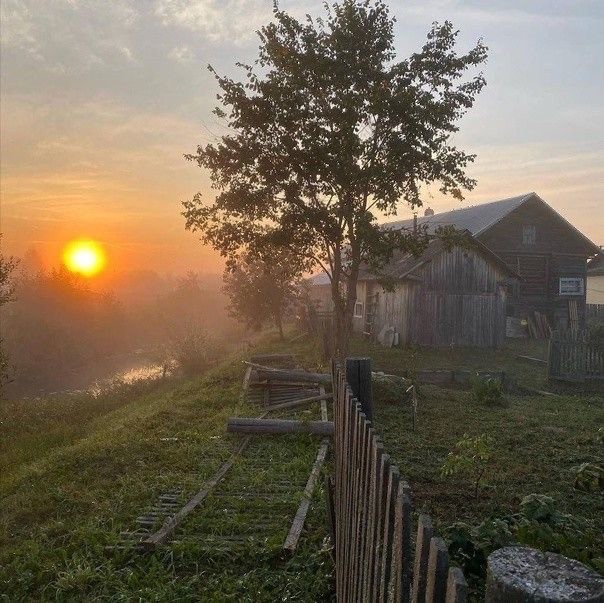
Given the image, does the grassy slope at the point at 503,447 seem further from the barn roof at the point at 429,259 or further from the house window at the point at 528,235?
the house window at the point at 528,235

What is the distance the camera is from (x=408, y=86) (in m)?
18.1

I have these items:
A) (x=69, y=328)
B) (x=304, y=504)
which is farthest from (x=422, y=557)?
(x=69, y=328)

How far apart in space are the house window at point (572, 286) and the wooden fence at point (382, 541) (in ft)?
109

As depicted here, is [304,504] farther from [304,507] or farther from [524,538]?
[524,538]

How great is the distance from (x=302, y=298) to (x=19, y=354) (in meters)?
20.6

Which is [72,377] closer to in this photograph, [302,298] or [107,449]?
[302,298]

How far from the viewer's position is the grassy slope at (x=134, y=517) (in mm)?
5129

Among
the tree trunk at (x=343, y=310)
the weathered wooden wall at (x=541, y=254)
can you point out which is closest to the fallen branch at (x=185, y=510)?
the tree trunk at (x=343, y=310)

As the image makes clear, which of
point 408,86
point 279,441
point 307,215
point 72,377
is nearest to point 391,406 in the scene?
point 279,441

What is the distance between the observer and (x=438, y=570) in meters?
1.37

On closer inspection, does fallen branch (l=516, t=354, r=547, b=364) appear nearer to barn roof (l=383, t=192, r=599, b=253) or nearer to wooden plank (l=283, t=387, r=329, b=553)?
barn roof (l=383, t=192, r=599, b=253)

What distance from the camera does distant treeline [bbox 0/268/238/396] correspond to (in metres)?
35.0

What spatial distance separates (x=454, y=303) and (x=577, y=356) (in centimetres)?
988

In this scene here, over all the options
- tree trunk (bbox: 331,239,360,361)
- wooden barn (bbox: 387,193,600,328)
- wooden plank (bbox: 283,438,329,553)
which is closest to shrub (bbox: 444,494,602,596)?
wooden plank (bbox: 283,438,329,553)
